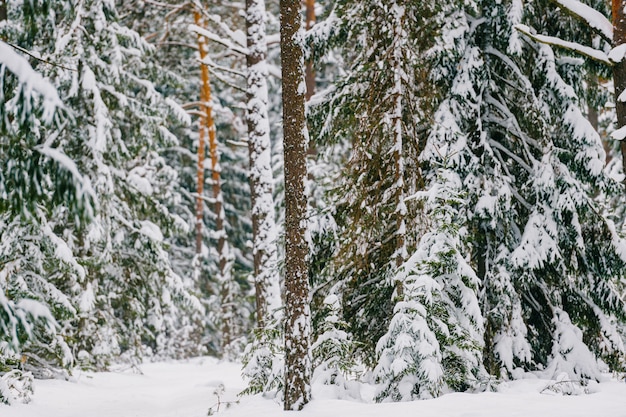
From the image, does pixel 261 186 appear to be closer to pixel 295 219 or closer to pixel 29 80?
pixel 295 219

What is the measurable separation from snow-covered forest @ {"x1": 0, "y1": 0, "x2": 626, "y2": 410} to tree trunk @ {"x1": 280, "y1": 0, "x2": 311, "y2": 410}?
0.03m

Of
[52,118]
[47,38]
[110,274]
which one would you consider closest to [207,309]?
[110,274]

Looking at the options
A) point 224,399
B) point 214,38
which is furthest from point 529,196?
point 214,38

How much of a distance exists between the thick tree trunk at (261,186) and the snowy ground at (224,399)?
6.14 feet

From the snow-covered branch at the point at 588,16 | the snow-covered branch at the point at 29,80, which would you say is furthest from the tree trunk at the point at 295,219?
the snow-covered branch at the point at 29,80

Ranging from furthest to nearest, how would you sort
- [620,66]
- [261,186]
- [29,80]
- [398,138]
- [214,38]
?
[214,38]
[261,186]
[398,138]
[620,66]
[29,80]

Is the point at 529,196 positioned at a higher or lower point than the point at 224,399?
higher

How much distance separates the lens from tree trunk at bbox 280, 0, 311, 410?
7.03 metres

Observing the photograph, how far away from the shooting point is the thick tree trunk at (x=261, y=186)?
34.7 ft

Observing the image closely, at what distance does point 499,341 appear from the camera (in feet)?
28.3

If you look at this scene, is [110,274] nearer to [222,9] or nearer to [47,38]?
[47,38]

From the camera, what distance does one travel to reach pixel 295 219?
7.29m

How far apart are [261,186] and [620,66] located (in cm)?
593

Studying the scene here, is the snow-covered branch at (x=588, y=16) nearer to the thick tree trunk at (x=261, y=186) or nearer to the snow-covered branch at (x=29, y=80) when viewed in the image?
the thick tree trunk at (x=261, y=186)
